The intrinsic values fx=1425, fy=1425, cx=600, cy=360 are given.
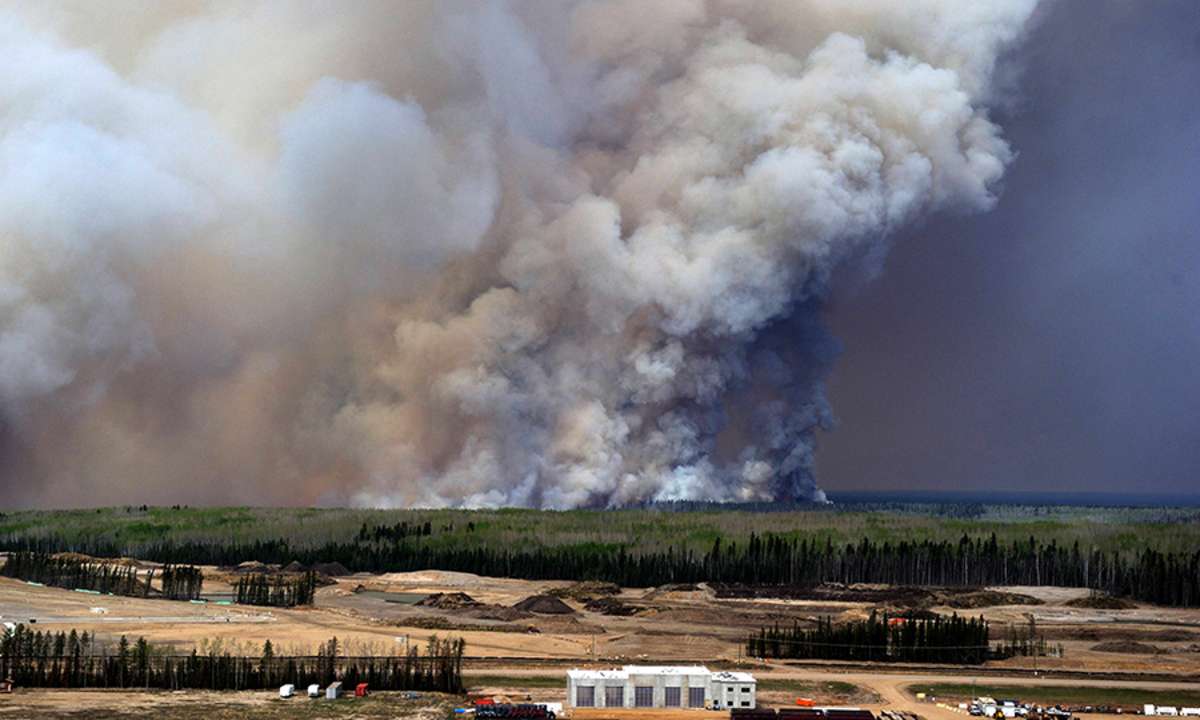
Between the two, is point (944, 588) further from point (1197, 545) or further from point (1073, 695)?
point (1073, 695)

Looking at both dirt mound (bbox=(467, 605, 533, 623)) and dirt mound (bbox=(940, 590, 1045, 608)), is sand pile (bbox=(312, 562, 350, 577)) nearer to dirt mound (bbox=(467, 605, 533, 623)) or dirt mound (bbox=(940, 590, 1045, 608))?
dirt mound (bbox=(467, 605, 533, 623))

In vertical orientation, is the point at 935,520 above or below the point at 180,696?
above

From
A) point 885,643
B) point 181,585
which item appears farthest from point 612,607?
point 181,585

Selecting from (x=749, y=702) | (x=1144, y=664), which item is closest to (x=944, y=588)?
(x=1144, y=664)

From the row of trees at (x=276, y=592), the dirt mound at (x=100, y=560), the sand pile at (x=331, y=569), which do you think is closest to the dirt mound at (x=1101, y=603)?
the row of trees at (x=276, y=592)

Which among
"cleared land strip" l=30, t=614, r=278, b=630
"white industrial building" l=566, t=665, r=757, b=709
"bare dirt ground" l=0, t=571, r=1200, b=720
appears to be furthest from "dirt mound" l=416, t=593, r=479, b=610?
"white industrial building" l=566, t=665, r=757, b=709

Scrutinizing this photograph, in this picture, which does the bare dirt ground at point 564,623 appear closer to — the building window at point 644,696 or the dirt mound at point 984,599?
the dirt mound at point 984,599

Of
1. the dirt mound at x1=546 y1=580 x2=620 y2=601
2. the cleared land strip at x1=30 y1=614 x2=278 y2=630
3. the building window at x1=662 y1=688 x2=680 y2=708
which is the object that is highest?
the dirt mound at x1=546 y1=580 x2=620 y2=601
